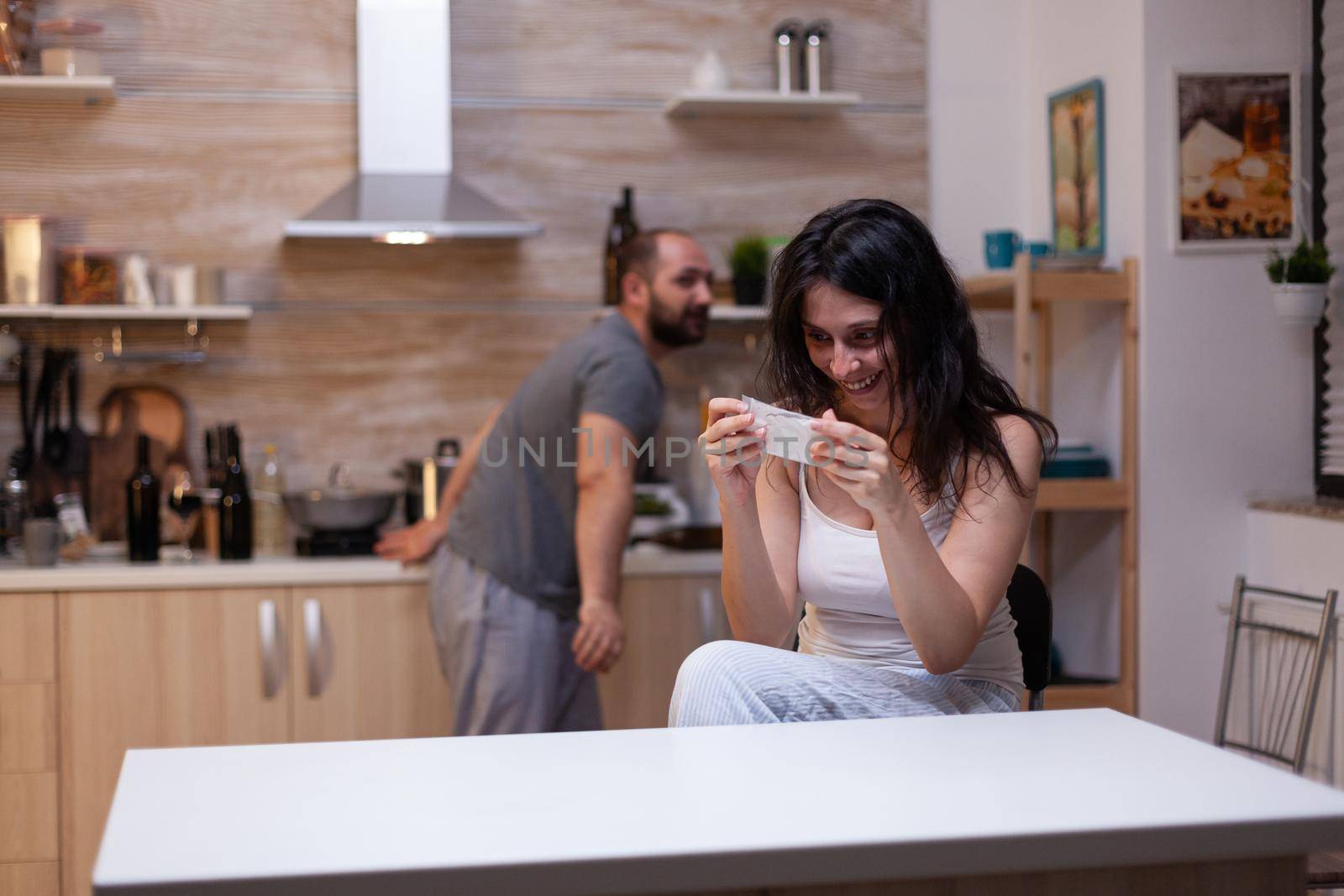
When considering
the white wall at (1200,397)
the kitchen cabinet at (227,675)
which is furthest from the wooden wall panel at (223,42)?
the white wall at (1200,397)

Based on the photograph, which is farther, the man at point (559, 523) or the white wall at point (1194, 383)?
the white wall at point (1194, 383)

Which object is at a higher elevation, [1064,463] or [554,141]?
[554,141]

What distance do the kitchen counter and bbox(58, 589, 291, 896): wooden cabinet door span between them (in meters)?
0.03

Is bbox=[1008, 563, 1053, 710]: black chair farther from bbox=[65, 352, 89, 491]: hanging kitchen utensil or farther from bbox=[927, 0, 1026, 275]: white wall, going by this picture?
bbox=[65, 352, 89, 491]: hanging kitchen utensil

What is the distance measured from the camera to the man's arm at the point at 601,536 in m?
2.85

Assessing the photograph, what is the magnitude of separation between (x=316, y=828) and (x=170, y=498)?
95.7 inches

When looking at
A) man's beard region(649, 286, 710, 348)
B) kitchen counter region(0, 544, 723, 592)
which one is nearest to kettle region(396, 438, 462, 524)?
kitchen counter region(0, 544, 723, 592)

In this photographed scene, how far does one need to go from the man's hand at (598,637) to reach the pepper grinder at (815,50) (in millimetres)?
1557

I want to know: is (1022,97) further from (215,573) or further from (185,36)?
(215,573)

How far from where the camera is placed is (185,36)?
3.44 metres

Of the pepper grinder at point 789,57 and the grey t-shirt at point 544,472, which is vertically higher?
the pepper grinder at point 789,57

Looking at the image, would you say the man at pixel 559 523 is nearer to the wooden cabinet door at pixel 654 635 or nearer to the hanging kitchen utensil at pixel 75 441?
the wooden cabinet door at pixel 654 635

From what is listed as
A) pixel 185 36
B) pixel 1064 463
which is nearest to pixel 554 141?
pixel 185 36

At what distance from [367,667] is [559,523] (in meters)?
0.60
